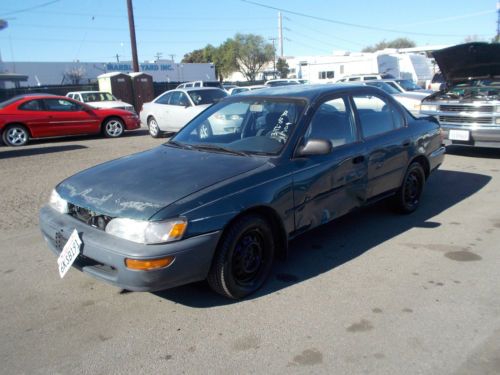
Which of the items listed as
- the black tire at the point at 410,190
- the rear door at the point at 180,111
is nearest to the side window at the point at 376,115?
the black tire at the point at 410,190

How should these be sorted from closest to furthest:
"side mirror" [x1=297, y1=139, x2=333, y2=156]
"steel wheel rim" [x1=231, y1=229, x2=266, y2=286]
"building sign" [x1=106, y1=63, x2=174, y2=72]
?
"steel wheel rim" [x1=231, y1=229, x2=266, y2=286], "side mirror" [x1=297, y1=139, x2=333, y2=156], "building sign" [x1=106, y1=63, x2=174, y2=72]

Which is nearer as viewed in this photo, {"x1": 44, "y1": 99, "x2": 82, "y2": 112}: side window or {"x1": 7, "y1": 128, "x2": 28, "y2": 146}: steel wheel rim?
{"x1": 7, "y1": 128, "x2": 28, "y2": 146}: steel wheel rim

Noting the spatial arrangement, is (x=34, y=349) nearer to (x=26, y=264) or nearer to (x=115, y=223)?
(x=115, y=223)

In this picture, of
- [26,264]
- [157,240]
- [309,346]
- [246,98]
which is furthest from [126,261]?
[246,98]

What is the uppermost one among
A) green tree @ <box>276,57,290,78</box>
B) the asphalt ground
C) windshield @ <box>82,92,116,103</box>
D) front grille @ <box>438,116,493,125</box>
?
green tree @ <box>276,57,290,78</box>

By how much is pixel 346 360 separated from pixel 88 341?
1666 mm

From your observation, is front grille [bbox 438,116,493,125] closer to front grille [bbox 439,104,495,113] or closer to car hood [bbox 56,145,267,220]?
front grille [bbox 439,104,495,113]

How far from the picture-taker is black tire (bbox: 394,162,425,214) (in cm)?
512

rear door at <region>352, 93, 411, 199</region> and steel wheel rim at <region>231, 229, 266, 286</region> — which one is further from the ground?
rear door at <region>352, 93, 411, 199</region>

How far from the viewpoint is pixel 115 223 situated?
3.00 meters

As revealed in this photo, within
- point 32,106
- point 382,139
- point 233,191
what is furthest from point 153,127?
point 233,191

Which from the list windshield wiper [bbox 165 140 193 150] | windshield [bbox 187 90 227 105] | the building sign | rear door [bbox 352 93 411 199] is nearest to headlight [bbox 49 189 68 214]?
windshield wiper [bbox 165 140 193 150]

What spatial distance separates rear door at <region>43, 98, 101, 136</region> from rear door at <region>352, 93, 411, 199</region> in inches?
413

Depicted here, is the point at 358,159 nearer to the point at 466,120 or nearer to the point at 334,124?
the point at 334,124
